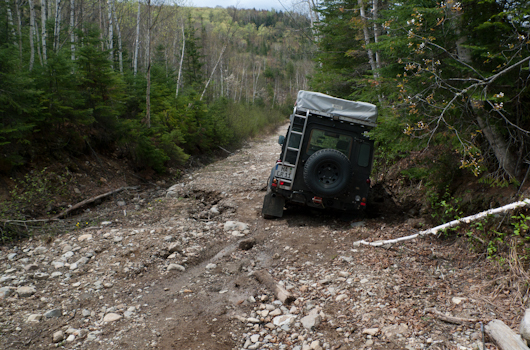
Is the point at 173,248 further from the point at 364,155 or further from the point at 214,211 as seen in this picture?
the point at 364,155

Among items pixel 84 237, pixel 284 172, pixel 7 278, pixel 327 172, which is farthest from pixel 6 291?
pixel 327 172

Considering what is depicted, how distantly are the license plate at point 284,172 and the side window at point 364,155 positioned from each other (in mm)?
1520

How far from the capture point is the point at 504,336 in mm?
3115

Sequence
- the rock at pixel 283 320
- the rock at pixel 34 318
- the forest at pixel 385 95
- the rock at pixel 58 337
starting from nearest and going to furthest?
the rock at pixel 58 337, the rock at pixel 283 320, the rock at pixel 34 318, the forest at pixel 385 95

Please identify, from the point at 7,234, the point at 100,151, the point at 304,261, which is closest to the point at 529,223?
the point at 304,261

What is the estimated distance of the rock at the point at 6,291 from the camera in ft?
15.4

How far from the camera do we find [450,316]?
144 inches

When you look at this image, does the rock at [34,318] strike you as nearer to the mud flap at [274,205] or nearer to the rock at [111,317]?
the rock at [111,317]

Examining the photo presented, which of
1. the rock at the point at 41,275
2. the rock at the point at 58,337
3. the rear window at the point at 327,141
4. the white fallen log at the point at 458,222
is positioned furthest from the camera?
the rear window at the point at 327,141

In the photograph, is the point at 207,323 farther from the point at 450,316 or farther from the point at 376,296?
the point at 450,316

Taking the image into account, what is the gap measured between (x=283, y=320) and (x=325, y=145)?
435 centimetres

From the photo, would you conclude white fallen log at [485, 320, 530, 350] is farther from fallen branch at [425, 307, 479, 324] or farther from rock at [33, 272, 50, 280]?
rock at [33, 272, 50, 280]

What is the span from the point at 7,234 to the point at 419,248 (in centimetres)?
764

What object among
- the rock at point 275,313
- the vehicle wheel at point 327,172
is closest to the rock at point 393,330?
the rock at point 275,313
